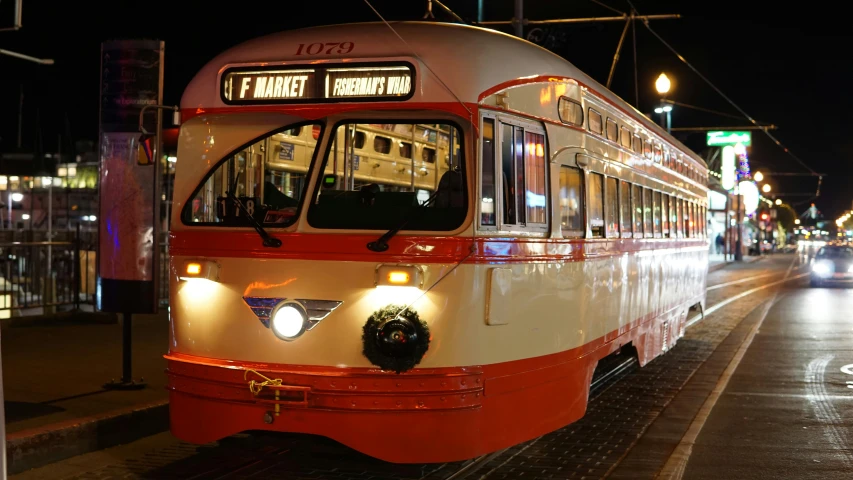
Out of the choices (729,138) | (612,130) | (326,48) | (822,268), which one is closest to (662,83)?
(822,268)

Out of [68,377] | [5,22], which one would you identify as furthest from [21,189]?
[68,377]

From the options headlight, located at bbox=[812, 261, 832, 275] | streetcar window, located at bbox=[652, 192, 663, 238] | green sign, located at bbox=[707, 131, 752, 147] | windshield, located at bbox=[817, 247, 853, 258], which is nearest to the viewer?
streetcar window, located at bbox=[652, 192, 663, 238]

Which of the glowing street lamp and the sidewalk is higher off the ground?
the glowing street lamp

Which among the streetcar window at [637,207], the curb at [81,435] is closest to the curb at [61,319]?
the curb at [81,435]

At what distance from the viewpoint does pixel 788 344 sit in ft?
51.2

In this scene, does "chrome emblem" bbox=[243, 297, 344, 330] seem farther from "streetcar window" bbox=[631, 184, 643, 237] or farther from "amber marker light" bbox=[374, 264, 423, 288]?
"streetcar window" bbox=[631, 184, 643, 237]

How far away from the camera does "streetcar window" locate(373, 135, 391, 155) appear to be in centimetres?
630

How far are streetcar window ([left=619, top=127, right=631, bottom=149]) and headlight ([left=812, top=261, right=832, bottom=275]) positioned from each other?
26883 millimetres

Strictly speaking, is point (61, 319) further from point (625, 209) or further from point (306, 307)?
point (306, 307)

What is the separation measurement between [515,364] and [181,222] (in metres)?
2.43

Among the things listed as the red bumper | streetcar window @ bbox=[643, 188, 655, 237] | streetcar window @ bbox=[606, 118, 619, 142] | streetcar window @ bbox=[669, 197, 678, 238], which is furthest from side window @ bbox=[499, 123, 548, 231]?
streetcar window @ bbox=[669, 197, 678, 238]

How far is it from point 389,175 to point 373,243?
78 cm

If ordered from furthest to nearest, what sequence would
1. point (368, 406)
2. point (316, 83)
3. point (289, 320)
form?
1. point (316, 83)
2. point (289, 320)
3. point (368, 406)

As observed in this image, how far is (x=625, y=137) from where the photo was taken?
916 cm
